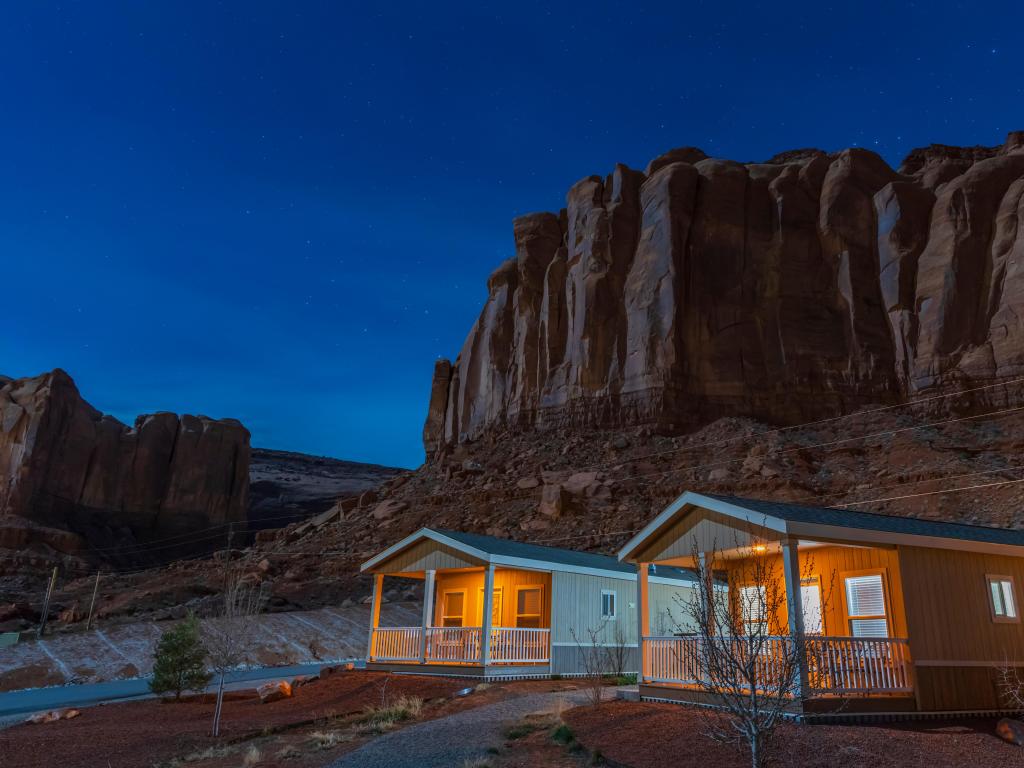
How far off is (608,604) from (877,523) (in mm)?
11297

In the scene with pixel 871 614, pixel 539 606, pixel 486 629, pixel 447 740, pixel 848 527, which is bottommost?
pixel 447 740

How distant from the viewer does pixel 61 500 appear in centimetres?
7944

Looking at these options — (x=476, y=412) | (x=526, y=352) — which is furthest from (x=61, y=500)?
(x=526, y=352)

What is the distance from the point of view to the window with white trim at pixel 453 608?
26.0m

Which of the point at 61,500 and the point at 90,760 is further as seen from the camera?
the point at 61,500

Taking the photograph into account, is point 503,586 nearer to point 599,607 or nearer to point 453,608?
point 453,608

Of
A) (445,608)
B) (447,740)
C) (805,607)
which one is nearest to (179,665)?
(445,608)

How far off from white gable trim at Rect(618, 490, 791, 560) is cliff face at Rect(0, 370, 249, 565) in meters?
71.2

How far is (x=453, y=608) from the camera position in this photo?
2634 cm

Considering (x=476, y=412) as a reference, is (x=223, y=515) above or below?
below

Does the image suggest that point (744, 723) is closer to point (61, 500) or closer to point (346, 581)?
point (346, 581)

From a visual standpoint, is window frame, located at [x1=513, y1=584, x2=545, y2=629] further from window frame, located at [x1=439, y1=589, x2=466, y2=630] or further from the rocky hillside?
the rocky hillside

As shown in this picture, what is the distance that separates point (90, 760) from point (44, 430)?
77.4 m

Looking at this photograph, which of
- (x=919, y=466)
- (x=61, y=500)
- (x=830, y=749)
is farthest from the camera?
(x=61, y=500)
